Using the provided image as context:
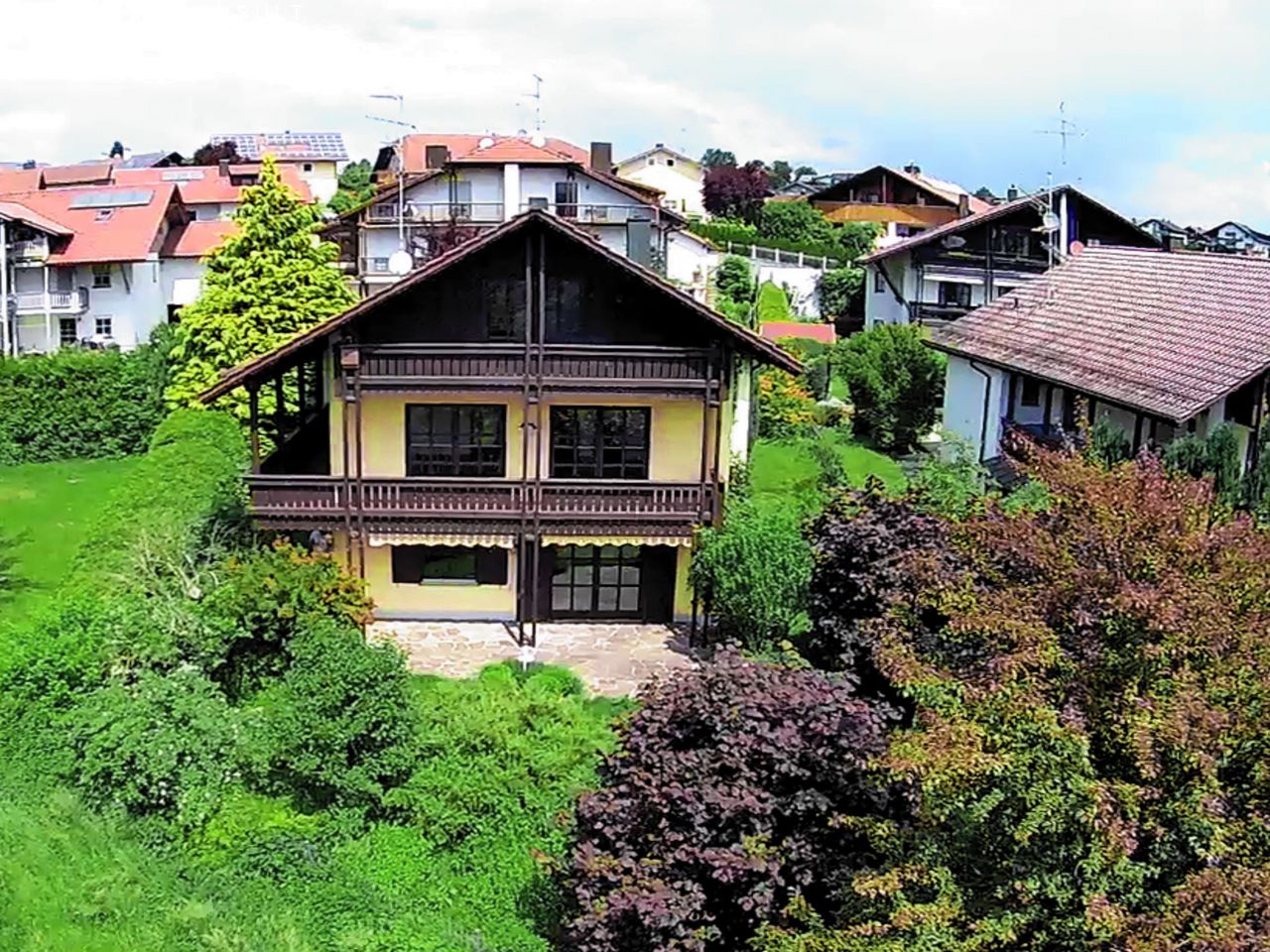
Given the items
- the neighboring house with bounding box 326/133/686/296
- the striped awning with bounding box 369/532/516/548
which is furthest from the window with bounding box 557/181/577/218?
the striped awning with bounding box 369/532/516/548

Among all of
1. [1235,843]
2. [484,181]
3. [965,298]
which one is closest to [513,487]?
[1235,843]

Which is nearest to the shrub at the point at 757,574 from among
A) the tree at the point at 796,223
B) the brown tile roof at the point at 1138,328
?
the brown tile roof at the point at 1138,328

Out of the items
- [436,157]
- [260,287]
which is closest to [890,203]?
[436,157]

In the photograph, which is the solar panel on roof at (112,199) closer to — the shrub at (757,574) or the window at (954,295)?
the window at (954,295)

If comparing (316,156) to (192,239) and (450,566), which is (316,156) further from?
(450,566)

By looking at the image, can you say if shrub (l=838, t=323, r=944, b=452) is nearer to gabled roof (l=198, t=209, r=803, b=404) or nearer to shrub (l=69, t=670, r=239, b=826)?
gabled roof (l=198, t=209, r=803, b=404)
